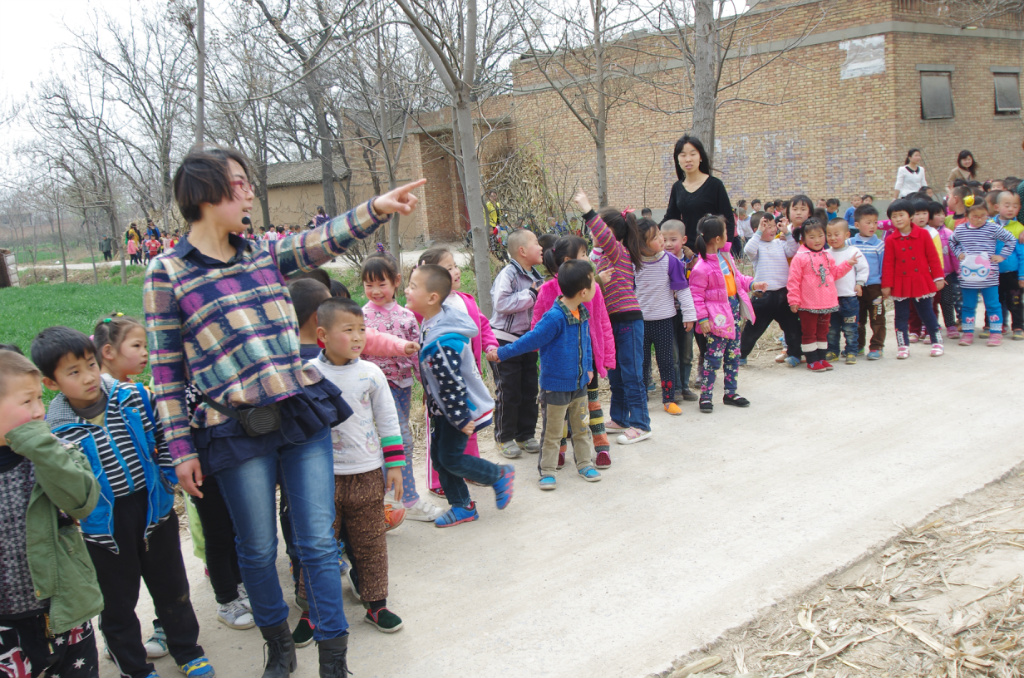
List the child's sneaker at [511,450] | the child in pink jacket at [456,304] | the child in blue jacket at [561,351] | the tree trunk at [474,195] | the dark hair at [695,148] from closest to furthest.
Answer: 1. the child in pink jacket at [456,304]
2. the child in blue jacket at [561,351]
3. the child's sneaker at [511,450]
4. the tree trunk at [474,195]
5. the dark hair at [695,148]

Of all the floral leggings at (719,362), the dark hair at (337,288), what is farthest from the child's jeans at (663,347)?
the dark hair at (337,288)

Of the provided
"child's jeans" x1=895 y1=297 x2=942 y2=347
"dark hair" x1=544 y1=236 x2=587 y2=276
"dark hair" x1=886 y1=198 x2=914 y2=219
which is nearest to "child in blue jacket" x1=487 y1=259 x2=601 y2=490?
"dark hair" x1=544 y1=236 x2=587 y2=276

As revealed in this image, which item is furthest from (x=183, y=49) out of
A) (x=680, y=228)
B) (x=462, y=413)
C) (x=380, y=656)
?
(x=380, y=656)

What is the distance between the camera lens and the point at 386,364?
430cm

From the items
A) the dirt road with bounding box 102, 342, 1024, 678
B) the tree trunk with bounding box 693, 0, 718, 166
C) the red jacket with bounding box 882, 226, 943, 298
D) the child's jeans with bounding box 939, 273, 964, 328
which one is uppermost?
the tree trunk with bounding box 693, 0, 718, 166

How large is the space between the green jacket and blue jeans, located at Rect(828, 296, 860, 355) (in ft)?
22.0

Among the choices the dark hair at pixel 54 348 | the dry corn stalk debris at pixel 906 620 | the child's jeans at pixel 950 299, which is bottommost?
the dry corn stalk debris at pixel 906 620

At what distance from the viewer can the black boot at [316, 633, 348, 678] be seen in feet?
9.25

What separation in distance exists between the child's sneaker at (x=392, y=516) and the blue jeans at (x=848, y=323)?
200 inches

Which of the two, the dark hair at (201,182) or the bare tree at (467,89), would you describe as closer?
the dark hair at (201,182)

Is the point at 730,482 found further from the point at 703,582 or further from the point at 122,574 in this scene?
the point at 122,574

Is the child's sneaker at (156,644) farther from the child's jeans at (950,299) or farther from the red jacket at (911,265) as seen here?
the child's jeans at (950,299)

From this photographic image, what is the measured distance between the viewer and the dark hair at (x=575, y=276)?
4582 mm

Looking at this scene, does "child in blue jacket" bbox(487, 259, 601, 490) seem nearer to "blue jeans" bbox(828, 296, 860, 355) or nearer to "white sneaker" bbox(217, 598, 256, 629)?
"white sneaker" bbox(217, 598, 256, 629)
